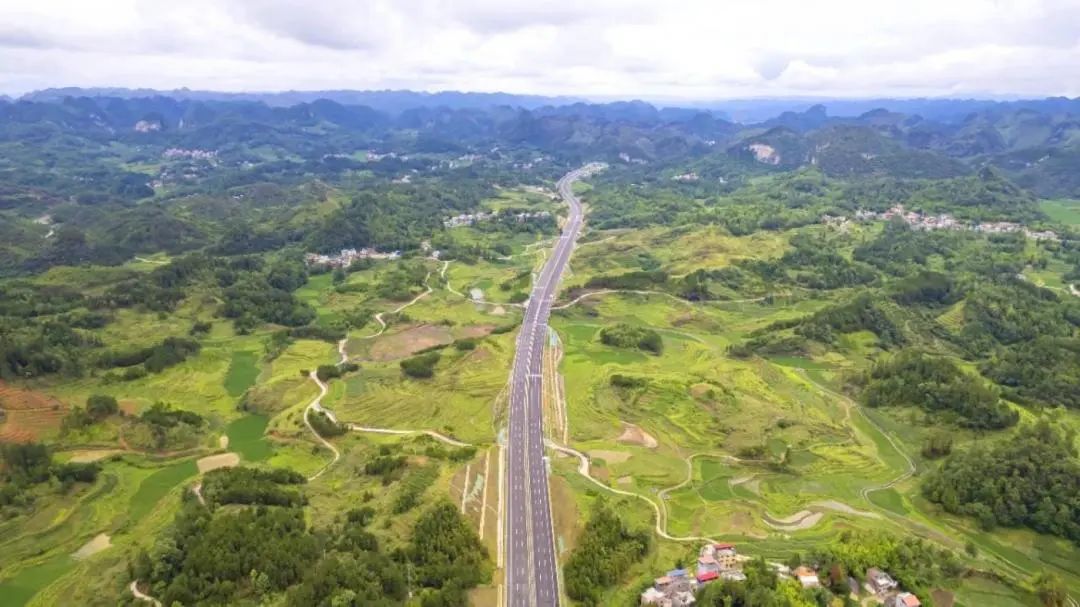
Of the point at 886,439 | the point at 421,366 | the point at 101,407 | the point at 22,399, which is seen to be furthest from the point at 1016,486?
the point at 22,399

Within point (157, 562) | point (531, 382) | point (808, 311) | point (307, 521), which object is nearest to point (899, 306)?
point (808, 311)

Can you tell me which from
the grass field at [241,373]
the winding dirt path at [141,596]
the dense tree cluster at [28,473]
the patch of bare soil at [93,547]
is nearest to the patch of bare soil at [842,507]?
the winding dirt path at [141,596]

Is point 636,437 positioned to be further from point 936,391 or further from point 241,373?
point 241,373

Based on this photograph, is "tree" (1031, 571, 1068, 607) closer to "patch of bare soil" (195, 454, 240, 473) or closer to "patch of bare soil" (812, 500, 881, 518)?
"patch of bare soil" (812, 500, 881, 518)

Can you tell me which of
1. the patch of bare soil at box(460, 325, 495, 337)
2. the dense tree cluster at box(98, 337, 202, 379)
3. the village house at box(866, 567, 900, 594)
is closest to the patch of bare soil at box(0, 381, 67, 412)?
the dense tree cluster at box(98, 337, 202, 379)

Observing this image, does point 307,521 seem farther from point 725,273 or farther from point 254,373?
point 725,273

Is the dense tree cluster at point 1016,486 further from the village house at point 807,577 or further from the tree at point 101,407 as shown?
the tree at point 101,407

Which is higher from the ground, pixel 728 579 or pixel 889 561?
pixel 728 579
